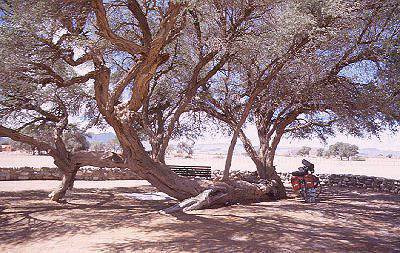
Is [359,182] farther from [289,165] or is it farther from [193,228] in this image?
[289,165]

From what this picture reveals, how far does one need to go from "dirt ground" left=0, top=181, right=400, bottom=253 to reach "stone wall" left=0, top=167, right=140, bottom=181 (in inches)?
362

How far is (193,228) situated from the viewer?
328 inches

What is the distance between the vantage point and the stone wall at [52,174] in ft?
67.3

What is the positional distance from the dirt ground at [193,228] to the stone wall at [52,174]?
30.2ft

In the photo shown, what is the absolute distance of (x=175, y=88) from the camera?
1547 cm

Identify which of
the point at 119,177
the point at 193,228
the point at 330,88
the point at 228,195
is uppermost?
the point at 330,88

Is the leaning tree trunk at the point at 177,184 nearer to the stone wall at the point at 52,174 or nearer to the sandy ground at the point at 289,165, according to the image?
the stone wall at the point at 52,174

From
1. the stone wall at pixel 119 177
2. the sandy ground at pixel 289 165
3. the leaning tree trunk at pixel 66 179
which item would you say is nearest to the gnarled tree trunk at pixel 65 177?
the leaning tree trunk at pixel 66 179

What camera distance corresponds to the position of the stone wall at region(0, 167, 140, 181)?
67.3 feet

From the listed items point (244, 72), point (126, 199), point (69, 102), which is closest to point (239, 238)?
point (126, 199)

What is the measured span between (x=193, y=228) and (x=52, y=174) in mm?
16370

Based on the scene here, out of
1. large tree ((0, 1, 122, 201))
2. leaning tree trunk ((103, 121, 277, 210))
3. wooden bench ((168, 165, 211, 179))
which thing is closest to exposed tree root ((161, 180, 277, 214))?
leaning tree trunk ((103, 121, 277, 210))

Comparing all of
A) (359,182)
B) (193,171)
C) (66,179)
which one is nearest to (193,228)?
(66,179)

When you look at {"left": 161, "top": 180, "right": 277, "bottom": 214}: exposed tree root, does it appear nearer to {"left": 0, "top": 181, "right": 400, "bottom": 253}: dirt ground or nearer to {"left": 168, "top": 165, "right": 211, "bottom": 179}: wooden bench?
{"left": 0, "top": 181, "right": 400, "bottom": 253}: dirt ground
